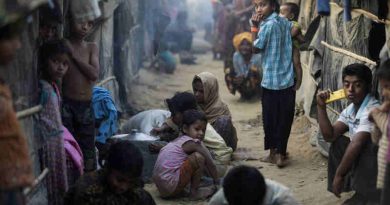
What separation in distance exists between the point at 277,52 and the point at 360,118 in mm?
2163

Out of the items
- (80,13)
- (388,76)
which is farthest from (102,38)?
(388,76)

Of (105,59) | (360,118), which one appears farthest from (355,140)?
(105,59)

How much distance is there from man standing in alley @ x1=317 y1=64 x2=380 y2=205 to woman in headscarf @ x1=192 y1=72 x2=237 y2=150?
216 centimetres

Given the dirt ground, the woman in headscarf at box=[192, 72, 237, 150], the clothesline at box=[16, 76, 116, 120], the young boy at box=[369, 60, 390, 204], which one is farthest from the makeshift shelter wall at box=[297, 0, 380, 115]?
the clothesline at box=[16, 76, 116, 120]

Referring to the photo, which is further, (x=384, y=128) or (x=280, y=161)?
(x=280, y=161)

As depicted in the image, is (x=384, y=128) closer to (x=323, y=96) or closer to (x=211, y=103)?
(x=323, y=96)

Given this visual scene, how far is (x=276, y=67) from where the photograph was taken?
7906 millimetres

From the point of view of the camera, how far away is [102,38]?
31.8 feet

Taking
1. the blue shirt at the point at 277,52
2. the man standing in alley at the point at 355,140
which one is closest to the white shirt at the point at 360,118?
the man standing in alley at the point at 355,140

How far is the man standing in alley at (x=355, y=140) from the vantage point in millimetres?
5777

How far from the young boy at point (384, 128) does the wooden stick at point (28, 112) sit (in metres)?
2.30

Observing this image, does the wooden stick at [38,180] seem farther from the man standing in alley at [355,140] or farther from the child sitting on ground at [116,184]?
the man standing in alley at [355,140]

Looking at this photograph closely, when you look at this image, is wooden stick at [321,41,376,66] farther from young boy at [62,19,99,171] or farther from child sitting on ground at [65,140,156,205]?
child sitting on ground at [65,140,156,205]

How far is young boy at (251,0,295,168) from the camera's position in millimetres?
7867
